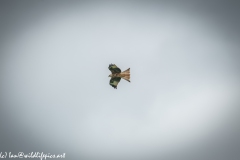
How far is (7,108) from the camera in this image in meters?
14.1

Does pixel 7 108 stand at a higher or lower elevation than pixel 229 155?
higher

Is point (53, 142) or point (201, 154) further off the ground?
point (53, 142)

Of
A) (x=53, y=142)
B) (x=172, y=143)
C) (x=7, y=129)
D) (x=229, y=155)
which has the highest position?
(x=7, y=129)

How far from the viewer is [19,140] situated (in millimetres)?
13953

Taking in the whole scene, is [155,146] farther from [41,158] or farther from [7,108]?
[7,108]

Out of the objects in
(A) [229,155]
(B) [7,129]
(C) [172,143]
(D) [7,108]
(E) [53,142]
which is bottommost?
(A) [229,155]

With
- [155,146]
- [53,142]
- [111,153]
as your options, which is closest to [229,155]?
[155,146]

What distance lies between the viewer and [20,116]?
46.7 ft

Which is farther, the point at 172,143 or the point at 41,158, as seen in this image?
the point at 172,143

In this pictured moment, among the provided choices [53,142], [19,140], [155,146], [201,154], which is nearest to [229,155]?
[201,154]

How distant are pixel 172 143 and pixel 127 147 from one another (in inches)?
125

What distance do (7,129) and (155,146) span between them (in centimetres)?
1015

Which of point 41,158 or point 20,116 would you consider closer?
point 41,158

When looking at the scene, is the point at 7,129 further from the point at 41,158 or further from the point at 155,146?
the point at 155,146
